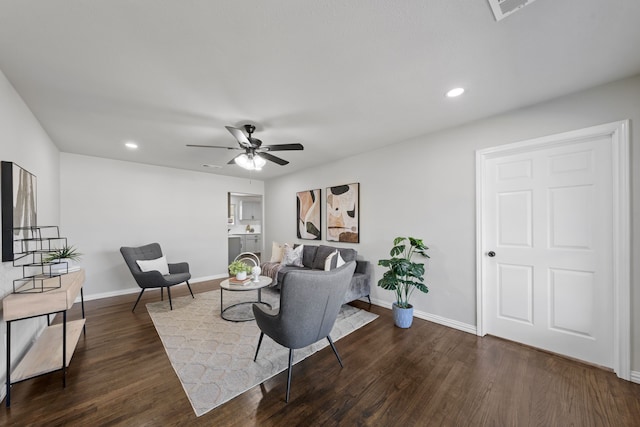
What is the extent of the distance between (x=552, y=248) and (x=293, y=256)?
3.66 meters

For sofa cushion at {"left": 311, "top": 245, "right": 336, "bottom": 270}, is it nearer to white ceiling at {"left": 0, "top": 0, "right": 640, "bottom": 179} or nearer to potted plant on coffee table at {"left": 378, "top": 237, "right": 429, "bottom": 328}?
potted plant on coffee table at {"left": 378, "top": 237, "right": 429, "bottom": 328}

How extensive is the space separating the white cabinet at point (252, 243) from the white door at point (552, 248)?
6.57 meters

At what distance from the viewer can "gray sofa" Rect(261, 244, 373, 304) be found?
3.56 metres

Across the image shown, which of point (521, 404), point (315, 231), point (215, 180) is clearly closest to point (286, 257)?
point (315, 231)

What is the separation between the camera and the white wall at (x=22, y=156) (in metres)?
1.80

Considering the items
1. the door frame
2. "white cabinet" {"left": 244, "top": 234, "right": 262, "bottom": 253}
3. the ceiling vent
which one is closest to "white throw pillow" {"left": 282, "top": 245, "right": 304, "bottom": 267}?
"white cabinet" {"left": 244, "top": 234, "right": 262, "bottom": 253}

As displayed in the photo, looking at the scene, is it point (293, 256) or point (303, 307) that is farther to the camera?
point (293, 256)

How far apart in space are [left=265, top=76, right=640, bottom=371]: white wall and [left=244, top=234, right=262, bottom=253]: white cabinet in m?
4.72

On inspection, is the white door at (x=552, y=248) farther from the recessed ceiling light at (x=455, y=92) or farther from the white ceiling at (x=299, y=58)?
the recessed ceiling light at (x=455, y=92)

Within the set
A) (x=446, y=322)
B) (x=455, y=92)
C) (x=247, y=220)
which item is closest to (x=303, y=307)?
(x=446, y=322)

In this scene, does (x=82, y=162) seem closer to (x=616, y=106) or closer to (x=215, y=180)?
(x=215, y=180)

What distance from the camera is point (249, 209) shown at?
8961 millimetres

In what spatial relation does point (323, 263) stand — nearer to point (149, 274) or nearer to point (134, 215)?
point (149, 274)

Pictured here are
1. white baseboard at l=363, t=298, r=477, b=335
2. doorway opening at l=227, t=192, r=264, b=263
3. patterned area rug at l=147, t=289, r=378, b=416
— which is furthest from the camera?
doorway opening at l=227, t=192, r=264, b=263
